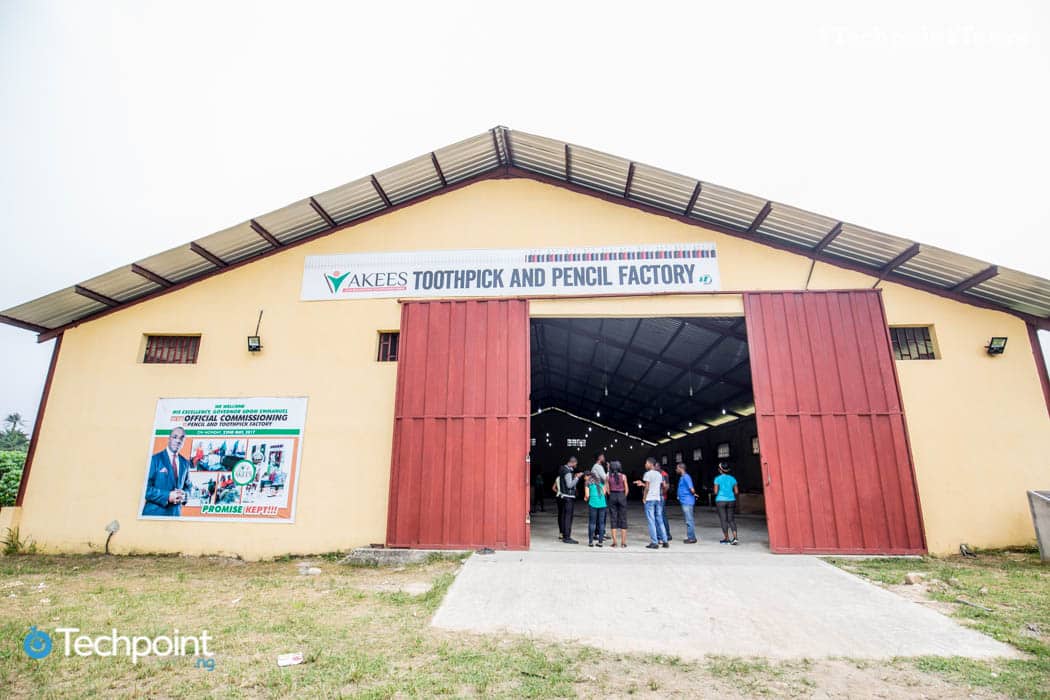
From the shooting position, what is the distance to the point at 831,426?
769 centimetres

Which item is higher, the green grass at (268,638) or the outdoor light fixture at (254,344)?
the outdoor light fixture at (254,344)

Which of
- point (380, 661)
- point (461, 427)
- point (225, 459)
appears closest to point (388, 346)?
point (461, 427)

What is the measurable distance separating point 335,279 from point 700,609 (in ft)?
25.9

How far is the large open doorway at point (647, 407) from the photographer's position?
1204 centimetres

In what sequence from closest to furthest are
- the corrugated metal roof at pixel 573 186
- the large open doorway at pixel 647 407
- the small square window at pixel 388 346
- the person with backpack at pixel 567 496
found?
1. the corrugated metal roof at pixel 573 186
2. the person with backpack at pixel 567 496
3. the small square window at pixel 388 346
4. the large open doorway at pixel 647 407

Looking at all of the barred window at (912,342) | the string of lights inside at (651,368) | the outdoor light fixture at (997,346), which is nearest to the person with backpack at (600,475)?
the string of lights inside at (651,368)

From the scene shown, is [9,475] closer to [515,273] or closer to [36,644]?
[36,644]

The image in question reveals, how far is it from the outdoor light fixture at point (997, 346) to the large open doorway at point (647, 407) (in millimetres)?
4015

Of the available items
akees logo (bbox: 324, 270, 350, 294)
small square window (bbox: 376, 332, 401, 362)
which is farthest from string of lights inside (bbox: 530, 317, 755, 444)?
akees logo (bbox: 324, 270, 350, 294)

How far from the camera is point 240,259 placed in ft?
30.5

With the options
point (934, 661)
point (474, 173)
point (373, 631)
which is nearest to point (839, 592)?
point (934, 661)

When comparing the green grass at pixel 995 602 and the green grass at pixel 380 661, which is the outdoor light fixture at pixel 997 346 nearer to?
the green grass at pixel 995 602

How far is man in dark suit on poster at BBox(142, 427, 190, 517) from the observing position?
826 cm

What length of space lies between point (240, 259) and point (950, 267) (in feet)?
40.7
